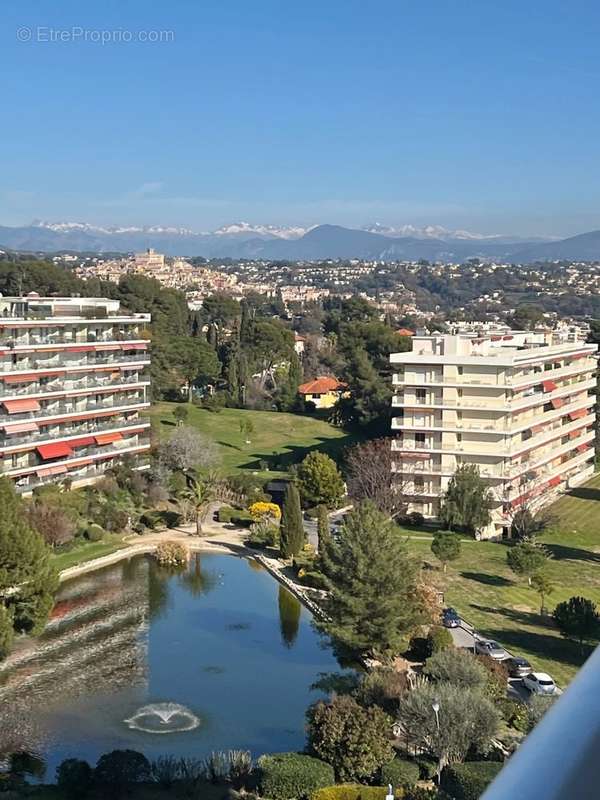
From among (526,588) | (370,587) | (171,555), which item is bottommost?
(526,588)

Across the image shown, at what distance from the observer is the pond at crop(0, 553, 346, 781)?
17.4 metres

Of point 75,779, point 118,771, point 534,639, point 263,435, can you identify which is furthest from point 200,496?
point 75,779

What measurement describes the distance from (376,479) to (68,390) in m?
12.3

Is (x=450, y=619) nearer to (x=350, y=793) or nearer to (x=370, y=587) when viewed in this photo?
(x=370, y=587)

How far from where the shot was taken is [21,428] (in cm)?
3428

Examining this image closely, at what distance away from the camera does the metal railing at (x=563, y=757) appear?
1.06m

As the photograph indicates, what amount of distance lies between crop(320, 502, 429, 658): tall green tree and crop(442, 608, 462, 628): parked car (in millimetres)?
2213

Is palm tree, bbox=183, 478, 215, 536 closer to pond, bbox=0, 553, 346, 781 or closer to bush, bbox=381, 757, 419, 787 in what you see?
pond, bbox=0, 553, 346, 781

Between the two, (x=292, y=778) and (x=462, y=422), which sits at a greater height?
(x=462, y=422)

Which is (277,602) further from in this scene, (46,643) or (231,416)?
(231,416)

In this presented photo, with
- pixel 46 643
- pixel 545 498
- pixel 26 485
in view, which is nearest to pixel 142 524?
pixel 26 485

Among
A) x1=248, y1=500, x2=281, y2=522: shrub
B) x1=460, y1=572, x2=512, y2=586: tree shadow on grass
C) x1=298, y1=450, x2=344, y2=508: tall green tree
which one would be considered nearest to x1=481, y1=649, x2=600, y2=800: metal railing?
x1=460, y1=572, x2=512, y2=586: tree shadow on grass

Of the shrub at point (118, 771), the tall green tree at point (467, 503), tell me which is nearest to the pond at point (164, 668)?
the shrub at point (118, 771)

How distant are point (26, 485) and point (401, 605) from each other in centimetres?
1820
